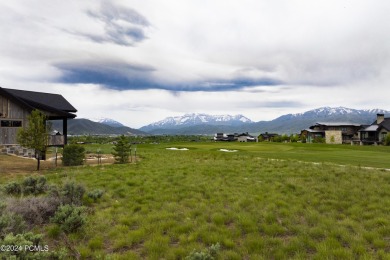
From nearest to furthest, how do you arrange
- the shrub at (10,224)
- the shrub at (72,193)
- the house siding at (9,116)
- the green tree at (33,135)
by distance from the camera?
the shrub at (10,224)
the shrub at (72,193)
the green tree at (33,135)
the house siding at (9,116)

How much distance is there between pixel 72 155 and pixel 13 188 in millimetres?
10653

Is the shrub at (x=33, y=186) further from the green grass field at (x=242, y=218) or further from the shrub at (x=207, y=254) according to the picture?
the shrub at (x=207, y=254)

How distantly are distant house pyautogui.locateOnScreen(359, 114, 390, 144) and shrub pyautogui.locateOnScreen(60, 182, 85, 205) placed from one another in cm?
8355

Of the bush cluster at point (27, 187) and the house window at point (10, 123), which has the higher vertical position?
the house window at point (10, 123)

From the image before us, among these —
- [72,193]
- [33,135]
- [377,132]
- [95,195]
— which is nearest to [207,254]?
[95,195]

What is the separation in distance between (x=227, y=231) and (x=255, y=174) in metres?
8.96

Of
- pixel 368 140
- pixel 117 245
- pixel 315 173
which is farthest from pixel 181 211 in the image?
pixel 368 140

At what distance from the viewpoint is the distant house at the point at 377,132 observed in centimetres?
7662

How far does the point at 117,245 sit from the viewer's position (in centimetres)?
776

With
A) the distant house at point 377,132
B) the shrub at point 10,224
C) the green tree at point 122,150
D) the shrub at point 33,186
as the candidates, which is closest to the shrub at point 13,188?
the shrub at point 33,186

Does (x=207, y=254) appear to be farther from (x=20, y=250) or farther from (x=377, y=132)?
(x=377, y=132)

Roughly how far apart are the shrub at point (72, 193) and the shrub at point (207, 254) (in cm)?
592

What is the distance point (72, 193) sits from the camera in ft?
36.8

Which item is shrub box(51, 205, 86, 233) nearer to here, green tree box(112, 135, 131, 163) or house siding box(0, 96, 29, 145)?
green tree box(112, 135, 131, 163)
